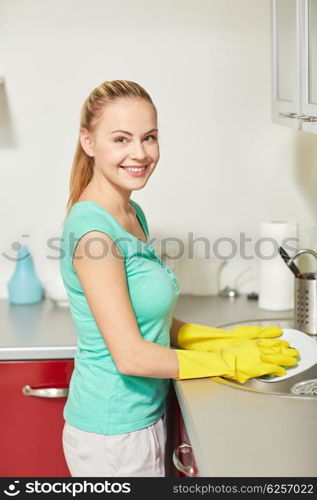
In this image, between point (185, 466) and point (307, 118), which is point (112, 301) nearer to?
point (185, 466)

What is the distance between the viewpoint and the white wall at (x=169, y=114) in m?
2.22

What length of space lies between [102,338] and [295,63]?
0.80 meters

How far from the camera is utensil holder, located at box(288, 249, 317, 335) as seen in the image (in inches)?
74.1

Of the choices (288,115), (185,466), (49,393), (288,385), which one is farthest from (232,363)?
(288,115)

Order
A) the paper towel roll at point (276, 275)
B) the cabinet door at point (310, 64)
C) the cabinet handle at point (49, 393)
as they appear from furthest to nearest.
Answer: the paper towel roll at point (276, 275) < the cabinet handle at point (49, 393) < the cabinet door at point (310, 64)

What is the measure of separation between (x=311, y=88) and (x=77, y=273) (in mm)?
685

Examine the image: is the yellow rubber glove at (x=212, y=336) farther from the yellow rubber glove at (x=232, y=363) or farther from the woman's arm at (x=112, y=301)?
the woman's arm at (x=112, y=301)

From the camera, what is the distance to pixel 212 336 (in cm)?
178

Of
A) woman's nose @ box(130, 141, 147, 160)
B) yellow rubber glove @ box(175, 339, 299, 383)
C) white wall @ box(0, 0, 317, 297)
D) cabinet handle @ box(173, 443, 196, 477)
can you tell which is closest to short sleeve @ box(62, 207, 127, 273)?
woman's nose @ box(130, 141, 147, 160)

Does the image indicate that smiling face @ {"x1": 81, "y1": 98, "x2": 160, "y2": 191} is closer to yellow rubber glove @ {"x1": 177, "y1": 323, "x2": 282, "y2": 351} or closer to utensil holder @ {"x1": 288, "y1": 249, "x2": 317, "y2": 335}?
yellow rubber glove @ {"x1": 177, "y1": 323, "x2": 282, "y2": 351}

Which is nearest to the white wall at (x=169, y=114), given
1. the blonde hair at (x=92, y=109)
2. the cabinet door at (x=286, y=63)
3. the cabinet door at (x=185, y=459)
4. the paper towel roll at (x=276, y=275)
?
the paper towel roll at (x=276, y=275)

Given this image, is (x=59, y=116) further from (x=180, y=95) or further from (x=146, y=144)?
(x=146, y=144)

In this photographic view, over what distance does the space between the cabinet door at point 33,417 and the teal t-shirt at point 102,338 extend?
1.05 feet
